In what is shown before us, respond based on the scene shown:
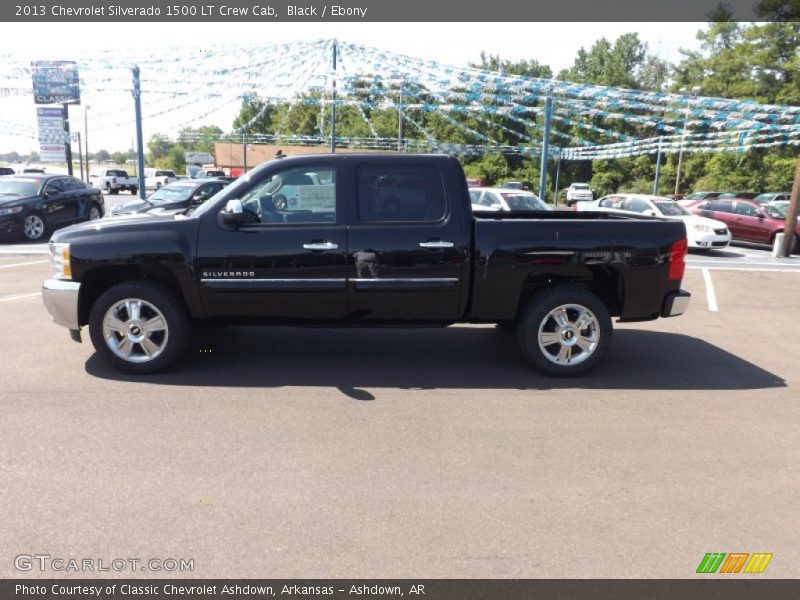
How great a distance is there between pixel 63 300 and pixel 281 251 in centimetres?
201

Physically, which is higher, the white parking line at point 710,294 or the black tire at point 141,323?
the black tire at point 141,323

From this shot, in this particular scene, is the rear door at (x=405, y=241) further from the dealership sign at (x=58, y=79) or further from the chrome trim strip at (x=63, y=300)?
the dealership sign at (x=58, y=79)

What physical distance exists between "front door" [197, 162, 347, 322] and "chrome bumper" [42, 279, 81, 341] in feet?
3.75

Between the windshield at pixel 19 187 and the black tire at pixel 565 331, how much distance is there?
48.7 ft

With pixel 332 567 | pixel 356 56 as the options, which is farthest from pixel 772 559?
pixel 356 56

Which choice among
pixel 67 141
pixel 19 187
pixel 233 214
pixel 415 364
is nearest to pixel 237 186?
pixel 233 214

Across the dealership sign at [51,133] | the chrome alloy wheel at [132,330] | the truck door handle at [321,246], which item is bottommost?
the chrome alloy wheel at [132,330]

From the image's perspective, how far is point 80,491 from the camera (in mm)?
3559

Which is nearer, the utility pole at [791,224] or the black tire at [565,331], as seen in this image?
the black tire at [565,331]

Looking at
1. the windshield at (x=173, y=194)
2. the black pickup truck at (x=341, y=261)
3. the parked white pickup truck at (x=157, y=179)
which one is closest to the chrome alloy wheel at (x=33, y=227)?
the windshield at (x=173, y=194)

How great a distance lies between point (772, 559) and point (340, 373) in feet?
11.9

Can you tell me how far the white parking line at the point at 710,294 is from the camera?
9.40m

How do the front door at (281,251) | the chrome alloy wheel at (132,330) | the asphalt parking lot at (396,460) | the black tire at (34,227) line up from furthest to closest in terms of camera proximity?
1. the black tire at (34,227)
2. the chrome alloy wheel at (132,330)
3. the front door at (281,251)
4. the asphalt parking lot at (396,460)

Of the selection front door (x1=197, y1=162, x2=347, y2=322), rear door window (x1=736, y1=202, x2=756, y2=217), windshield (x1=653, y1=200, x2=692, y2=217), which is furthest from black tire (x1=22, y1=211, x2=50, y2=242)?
rear door window (x1=736, y1=202, x2=756, y2=217)
